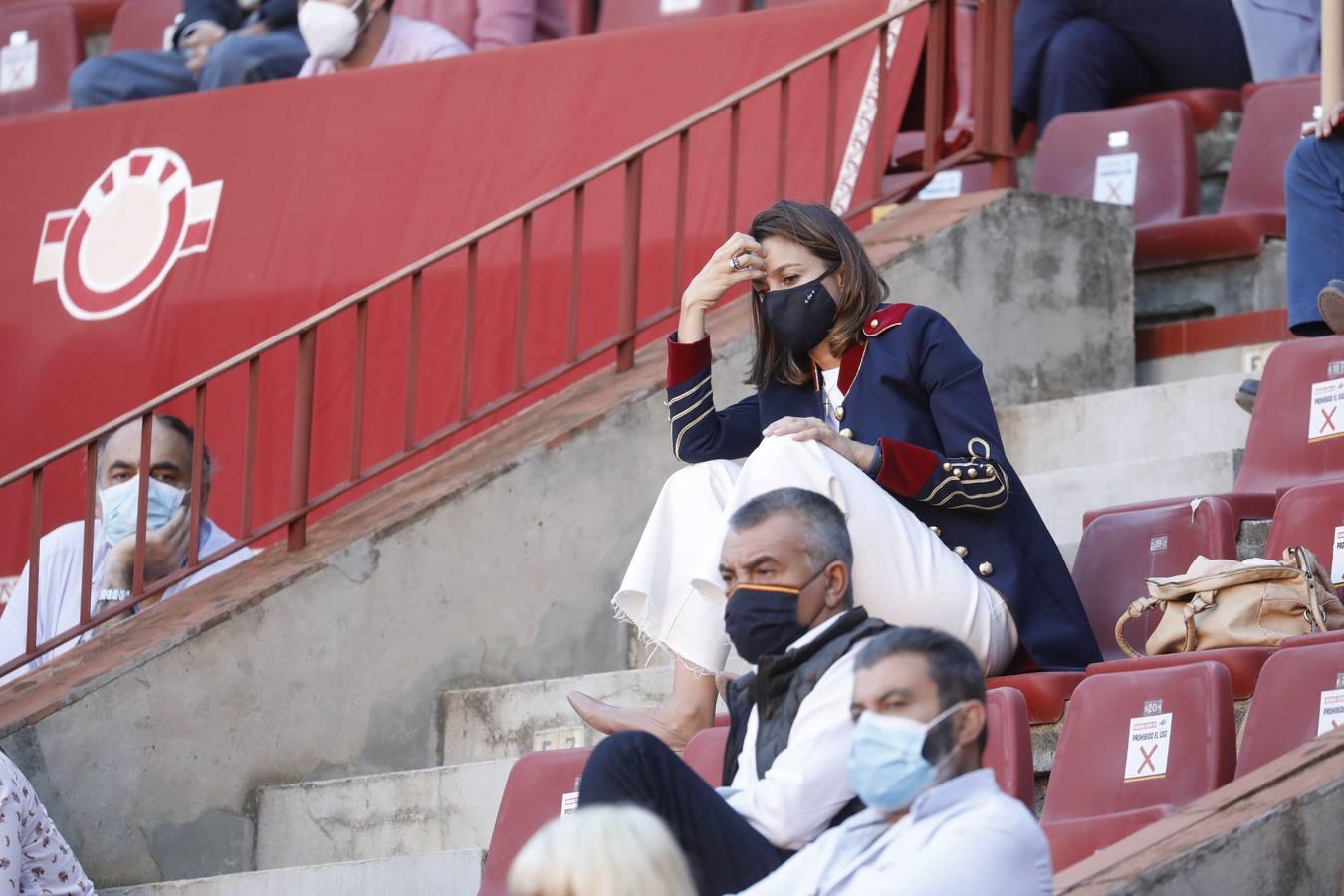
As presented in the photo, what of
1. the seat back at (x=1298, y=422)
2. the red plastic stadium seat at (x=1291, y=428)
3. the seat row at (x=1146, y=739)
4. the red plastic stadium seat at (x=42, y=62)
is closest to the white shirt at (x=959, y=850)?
the seat row at (x=1146, y=739)

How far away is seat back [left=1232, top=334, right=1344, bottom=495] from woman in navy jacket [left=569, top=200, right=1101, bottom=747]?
0.90 metres

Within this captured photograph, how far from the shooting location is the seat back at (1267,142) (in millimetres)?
7559

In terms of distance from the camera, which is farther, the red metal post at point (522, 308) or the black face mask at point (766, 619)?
the red metal post at point (522, 308)

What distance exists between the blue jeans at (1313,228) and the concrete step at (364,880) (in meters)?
2.39

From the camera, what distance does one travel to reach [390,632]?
596 cm

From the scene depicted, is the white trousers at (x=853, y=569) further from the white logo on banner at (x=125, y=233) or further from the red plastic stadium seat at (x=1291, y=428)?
the white logo on banner at (x=125, y=233)

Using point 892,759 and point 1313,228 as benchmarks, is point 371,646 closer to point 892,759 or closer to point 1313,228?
point 1313,228

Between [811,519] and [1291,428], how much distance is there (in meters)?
1.90

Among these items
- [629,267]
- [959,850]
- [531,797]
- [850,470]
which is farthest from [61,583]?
[959,850]

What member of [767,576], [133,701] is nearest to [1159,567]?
[767,576]

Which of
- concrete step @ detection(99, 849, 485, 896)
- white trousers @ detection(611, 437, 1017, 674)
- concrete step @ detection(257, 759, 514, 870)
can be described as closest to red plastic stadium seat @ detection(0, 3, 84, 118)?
concrete step @ detection(257, 759, 514, 870)

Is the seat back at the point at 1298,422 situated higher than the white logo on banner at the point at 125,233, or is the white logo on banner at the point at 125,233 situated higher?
the white logo on banner at the point at 125,233

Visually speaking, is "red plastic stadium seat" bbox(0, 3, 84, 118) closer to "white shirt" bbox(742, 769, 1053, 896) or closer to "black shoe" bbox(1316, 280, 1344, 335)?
"black shoe" bbox(1316, 280, 1344, 335)

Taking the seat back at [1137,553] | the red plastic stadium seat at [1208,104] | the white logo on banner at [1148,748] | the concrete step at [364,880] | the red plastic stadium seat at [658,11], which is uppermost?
the red plastic stadium seat at [658,11]
